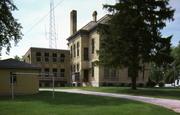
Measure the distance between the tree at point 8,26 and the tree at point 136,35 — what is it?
370 inches

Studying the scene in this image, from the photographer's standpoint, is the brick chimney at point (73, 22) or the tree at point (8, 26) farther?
the brick chimney at point (73, 22)

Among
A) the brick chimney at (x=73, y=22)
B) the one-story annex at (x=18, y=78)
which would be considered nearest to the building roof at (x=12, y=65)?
the one-story annex at (x=18, y=78)

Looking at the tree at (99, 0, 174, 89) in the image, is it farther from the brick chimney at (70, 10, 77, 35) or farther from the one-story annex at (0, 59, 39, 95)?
the brick chimney at (70, 10, 77, 35)

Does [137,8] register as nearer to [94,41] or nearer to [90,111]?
[94,41]

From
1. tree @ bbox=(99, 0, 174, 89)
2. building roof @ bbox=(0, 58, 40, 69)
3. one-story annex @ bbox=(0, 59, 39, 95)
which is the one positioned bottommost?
one-story annex @ bbox=(0, 59, 39, 95)

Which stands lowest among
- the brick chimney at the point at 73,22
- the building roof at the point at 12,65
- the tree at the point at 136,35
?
the building roof at the point at 12,65

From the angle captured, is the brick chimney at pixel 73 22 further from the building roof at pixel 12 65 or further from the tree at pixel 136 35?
the building roof at pixel 12 65

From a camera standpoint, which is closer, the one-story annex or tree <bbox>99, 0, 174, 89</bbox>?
the one-story annex

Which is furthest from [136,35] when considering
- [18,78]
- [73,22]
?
[73,22]

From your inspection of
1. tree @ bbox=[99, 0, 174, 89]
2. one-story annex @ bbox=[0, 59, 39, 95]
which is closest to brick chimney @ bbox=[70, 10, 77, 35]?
tree @ bbox=[99, 0, 174, 89]

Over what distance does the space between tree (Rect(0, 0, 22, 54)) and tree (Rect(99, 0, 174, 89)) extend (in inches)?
370

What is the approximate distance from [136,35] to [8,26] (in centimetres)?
1271

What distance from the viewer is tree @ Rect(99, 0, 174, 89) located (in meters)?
40.1

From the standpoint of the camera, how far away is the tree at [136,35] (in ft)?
131
